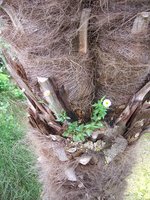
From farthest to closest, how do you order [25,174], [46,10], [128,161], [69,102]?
1. [25,174]
2. [128,161]
3. [69,102]
4. [46,10]

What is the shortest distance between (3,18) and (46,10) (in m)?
0.15

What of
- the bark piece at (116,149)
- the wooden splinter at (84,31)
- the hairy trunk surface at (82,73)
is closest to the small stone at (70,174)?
→ the hairy trunk surface at (82,73)

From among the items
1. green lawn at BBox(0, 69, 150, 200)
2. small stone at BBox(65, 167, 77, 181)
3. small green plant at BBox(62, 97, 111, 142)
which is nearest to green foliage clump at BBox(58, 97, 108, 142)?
small green plant at BBox(62, 97, 111, 142)

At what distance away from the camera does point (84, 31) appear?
0.70 m

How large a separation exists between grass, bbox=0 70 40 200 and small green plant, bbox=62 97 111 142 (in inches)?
38.4

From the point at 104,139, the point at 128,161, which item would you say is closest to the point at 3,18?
the point at 104,139

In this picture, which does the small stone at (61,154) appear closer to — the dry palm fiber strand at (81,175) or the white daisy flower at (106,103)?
the dry palm fiber strand at (81,175)

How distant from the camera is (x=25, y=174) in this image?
5.93 feet

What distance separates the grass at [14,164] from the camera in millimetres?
1790

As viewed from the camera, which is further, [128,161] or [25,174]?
[25,174]

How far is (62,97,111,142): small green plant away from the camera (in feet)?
2.57

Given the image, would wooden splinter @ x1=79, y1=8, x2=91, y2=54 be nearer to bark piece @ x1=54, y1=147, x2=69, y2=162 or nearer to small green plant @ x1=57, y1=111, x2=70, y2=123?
small green plant @ x1=57, y1=111, x2=70, y2=123

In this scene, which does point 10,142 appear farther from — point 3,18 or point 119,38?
point 119,38

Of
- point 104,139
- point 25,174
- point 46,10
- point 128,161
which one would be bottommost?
point 25,174
